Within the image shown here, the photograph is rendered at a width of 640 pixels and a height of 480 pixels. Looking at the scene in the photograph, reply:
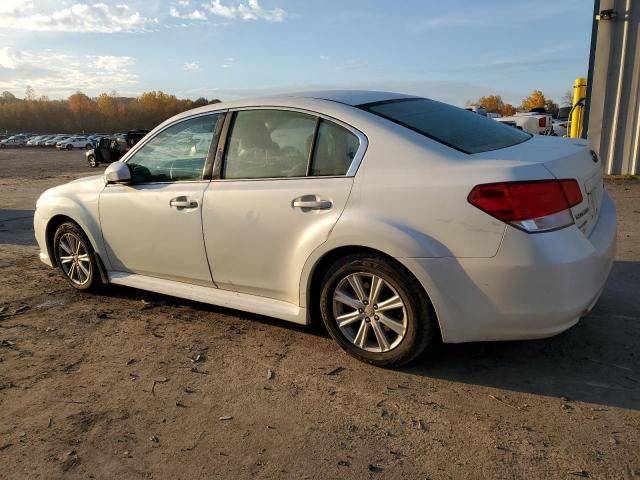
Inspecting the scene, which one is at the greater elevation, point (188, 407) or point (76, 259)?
point (76, 259)

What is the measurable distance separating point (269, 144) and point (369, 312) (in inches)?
51.3

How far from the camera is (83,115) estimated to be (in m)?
135

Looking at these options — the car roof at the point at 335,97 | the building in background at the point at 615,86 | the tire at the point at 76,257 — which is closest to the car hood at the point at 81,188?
the tire at the point at 76,257

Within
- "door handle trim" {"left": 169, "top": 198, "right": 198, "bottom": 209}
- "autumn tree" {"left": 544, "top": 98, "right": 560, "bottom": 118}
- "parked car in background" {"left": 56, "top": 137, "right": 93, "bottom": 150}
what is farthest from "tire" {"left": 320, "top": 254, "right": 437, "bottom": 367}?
"parked car in background" {"left": 56, "top": 137, "right": 93, "bottom": 150}

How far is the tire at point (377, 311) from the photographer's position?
9.92 ft

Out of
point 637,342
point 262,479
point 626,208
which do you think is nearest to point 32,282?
point 262,479

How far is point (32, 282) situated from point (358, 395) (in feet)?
12.7

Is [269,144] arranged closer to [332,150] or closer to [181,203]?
[332,150]

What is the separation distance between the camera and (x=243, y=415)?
2.85m

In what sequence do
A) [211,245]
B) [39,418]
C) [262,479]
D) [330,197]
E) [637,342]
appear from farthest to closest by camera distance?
[211,245]
[637,342]
[330,197]
[39,418]
[262,479]

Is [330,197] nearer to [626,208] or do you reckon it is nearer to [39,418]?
[39,418]

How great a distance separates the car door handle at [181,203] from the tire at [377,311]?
1.15 m

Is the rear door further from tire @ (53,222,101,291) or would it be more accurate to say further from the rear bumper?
tire @ (53,222,101,291)

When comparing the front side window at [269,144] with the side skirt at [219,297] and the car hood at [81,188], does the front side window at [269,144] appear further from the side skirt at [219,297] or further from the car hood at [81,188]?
the car hood at [81,188]
